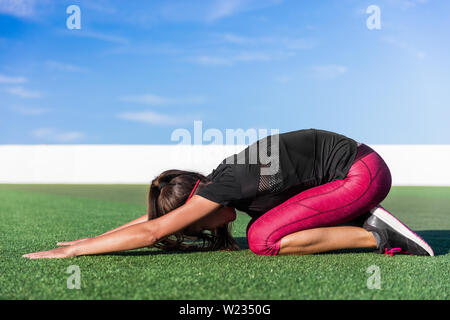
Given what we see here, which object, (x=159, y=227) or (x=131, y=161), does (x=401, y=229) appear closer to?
(x=159, y=227)

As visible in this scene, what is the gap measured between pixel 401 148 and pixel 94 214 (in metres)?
13.0

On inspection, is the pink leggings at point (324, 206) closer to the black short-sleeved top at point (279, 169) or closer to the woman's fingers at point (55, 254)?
the black short-sleeved top at point (279, 169)

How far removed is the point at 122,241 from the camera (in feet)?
8.09

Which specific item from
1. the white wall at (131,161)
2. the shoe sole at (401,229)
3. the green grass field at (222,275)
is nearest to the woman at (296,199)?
the shoe sole at (401,229)

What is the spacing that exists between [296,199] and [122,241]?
1.13m

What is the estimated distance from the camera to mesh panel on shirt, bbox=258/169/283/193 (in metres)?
2.61

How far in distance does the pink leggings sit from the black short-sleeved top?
0.20ft

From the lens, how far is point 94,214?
240 inches

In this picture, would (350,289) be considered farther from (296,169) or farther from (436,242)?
(436,242)

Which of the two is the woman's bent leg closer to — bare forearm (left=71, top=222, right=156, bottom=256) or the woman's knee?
the woman's knee

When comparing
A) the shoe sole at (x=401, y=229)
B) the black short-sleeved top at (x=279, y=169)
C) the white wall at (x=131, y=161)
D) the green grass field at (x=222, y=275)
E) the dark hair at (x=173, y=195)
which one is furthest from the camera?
the white wall at (x=131, y=161)

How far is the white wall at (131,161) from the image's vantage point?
15617 mm

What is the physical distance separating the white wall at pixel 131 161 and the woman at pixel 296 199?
39.9ft

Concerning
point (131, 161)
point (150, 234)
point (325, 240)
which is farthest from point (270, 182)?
point (131, 161)
